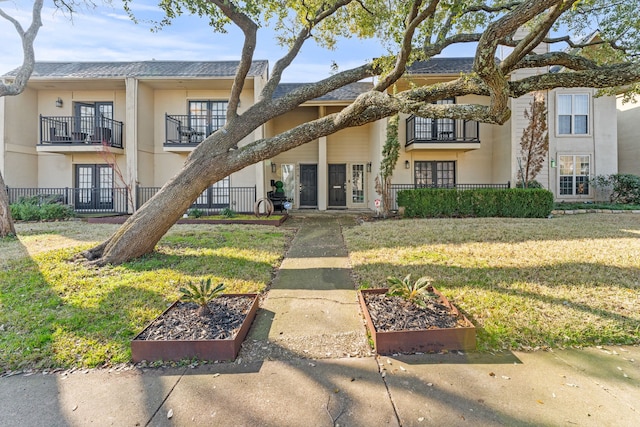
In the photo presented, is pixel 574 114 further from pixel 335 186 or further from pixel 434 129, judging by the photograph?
pixel 335 186

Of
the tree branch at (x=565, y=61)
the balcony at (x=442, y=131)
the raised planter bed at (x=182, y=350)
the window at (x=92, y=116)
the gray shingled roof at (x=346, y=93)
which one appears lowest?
the raised planter bed at (x=182, y=350)

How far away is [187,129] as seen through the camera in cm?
1411

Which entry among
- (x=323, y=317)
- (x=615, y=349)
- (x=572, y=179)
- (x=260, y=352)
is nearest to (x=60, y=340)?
(x=260, y=352)

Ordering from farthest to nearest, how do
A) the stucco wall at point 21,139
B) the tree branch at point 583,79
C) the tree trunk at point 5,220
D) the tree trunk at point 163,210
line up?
the stucco wall at point 21,139 < the tree trunk at point 5,220 < the tree trunk at point 163,210 < the tree branch at point 583,79

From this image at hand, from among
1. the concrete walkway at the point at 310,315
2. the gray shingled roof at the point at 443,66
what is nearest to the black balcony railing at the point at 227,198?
the concrete walkway at the point at 310,315

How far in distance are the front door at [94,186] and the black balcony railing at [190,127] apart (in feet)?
10.3

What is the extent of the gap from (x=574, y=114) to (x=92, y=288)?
17856 millimetres

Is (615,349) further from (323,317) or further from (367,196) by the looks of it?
(367,196)

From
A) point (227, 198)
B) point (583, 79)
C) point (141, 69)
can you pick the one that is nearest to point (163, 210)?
point (583, 79)

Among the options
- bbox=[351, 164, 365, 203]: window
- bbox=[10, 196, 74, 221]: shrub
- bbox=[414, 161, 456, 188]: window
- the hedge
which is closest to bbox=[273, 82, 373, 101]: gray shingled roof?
bbox=[351, 164, 365, 203]: window

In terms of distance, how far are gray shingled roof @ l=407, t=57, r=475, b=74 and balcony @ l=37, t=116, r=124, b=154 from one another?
12.4 m

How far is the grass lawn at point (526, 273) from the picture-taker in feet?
10.6

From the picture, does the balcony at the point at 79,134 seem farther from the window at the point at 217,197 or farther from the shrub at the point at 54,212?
the window at the point at 217,197

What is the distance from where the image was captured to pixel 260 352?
9.70 feet
